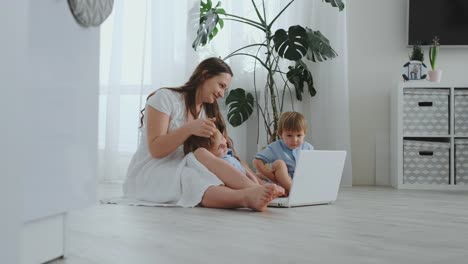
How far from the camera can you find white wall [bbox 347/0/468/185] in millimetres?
3760

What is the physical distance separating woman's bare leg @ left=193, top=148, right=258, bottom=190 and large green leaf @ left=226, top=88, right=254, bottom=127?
1429 mm

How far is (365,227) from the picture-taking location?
1600 millimetres

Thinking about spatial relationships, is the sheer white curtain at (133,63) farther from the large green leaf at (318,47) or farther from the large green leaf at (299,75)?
the large green leaf at (318,47)

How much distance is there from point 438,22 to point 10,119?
3.45 metres

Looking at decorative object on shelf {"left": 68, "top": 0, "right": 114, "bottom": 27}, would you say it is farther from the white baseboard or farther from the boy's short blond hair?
the boy's short blond hair

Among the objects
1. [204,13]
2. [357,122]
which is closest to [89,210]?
[204,13]

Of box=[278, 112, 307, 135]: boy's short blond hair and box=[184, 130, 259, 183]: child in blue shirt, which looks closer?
box=[184, 130, 259, 183]: child in blue shirt

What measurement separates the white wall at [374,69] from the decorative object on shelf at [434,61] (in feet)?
0.41

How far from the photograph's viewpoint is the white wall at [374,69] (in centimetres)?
376

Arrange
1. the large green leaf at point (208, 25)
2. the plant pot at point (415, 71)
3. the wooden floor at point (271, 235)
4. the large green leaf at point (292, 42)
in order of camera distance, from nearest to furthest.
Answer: the wooden floor at point (271, 235) < the large green leaf at point (292, 42) < the large green leaf at point (208, 25) < the plant pot at point (415, 71)

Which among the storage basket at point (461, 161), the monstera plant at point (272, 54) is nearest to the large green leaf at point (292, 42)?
the monstera plant at point (272, 54)

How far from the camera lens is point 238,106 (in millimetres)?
3545

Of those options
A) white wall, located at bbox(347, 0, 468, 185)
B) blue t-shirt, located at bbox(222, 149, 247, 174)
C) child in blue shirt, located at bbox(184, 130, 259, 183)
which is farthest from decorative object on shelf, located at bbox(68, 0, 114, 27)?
white wall, located at bbox(347, 0, 468, 185)

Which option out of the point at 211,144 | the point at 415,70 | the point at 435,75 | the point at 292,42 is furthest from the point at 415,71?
the point at 211,144
